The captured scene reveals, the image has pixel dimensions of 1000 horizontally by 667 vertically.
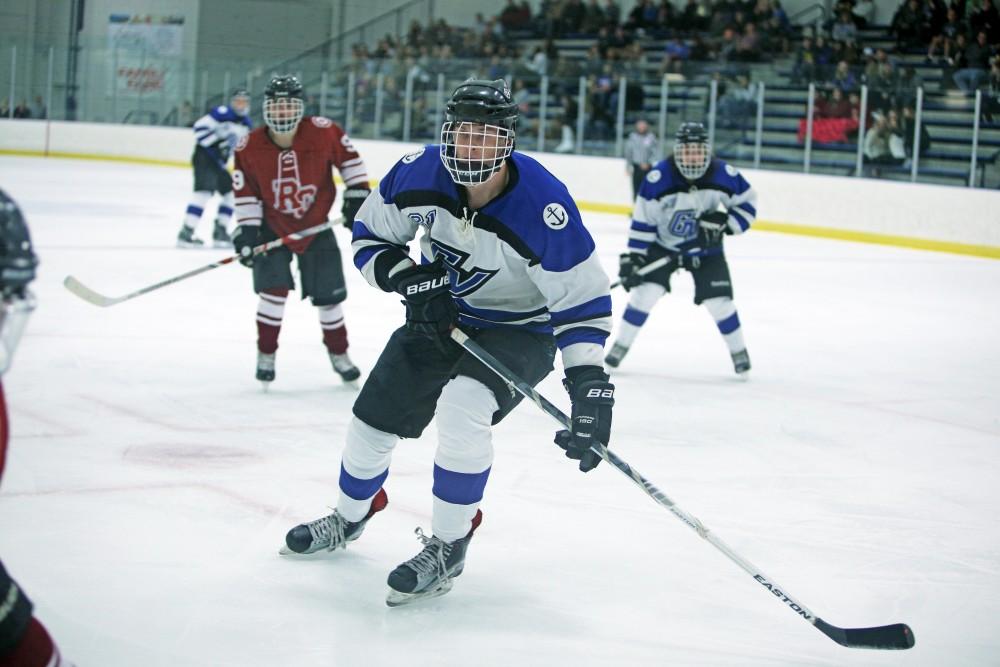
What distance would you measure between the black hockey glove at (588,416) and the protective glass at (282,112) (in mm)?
2380

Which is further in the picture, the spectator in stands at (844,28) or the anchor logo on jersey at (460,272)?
the spectator in stands at (844,28)

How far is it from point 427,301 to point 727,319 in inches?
119

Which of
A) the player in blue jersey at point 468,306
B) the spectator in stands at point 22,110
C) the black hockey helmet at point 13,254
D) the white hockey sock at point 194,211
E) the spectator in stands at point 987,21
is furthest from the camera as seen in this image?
the spectator in stands at point 22,110

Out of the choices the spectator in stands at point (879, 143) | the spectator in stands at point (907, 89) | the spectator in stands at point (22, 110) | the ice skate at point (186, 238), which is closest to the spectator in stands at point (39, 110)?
the spectator in stands at point (22, 110)

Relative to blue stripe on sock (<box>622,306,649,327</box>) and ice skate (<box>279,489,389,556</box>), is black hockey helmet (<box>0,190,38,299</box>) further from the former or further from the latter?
blue stripe on sock (<box>622,306,649,327</box>)

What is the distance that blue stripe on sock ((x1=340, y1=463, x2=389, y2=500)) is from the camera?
2701 millimetres

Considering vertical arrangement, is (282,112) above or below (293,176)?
above

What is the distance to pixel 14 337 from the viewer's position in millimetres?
1469

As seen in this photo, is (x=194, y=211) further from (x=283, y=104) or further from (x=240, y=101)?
(x=283, y=104)

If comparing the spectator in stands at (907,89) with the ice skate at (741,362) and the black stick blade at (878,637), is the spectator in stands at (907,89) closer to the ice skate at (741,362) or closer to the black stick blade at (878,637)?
the ice skate at (741,362)

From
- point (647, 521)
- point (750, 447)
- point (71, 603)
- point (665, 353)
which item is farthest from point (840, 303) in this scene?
point (71, 603)

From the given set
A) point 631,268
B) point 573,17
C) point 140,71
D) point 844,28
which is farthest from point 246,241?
point 140,71

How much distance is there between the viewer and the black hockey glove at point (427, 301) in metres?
2.52

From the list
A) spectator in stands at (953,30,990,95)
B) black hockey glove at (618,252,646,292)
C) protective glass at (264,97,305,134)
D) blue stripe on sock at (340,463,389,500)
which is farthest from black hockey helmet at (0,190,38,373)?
spectator in stands at (953,30,990,95)
